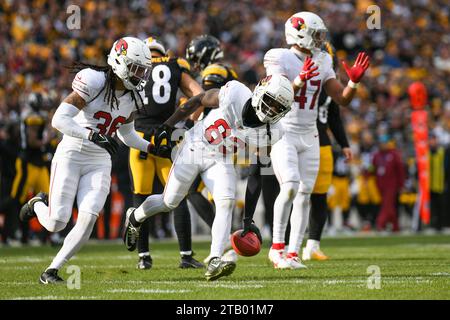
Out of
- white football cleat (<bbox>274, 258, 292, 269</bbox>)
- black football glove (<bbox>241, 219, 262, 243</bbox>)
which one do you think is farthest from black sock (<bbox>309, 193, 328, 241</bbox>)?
black football glove (<bbox>241, 219, 262, 243</bbox>)

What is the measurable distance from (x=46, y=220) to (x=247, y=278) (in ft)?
4.74

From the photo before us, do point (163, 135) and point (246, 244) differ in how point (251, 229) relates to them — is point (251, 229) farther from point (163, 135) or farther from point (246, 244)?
point (163, 135)

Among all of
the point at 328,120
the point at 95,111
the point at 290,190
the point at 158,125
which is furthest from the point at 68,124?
the point at 328,120

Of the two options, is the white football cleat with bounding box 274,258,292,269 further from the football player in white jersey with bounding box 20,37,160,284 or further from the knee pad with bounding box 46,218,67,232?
the knee pad with bounding box 46,218,67,232

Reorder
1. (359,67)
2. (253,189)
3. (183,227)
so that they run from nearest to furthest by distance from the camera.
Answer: (359,67), (183,227), (253,189)

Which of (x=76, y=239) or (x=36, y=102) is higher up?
(x=36, y=102)

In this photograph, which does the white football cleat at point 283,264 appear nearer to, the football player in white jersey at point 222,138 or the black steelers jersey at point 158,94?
the football player in white jersey at point 222,138

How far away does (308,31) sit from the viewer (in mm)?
7477

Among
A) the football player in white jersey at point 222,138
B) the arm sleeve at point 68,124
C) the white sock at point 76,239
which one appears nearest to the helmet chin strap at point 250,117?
the football player in white jersey at point 222,138

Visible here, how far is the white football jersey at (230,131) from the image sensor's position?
6.26 m

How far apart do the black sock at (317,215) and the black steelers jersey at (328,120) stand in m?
0.51

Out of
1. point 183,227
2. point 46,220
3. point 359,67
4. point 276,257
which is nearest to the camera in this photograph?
point 46,220
